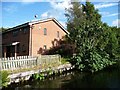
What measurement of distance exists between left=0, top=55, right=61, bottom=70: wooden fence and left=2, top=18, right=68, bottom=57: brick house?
6.88m

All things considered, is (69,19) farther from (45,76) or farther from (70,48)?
(45,76)

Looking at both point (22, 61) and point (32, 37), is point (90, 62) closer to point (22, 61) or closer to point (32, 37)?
point (22, 61)

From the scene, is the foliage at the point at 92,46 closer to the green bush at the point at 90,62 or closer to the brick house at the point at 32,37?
the green bush at the point at 90,62

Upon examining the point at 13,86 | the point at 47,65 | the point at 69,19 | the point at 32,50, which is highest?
the point at 69,19

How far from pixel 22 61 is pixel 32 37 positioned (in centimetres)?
1041

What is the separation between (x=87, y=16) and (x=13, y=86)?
2568 centimetres

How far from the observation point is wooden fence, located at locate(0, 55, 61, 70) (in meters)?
19.3

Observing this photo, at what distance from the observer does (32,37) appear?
31234 mm

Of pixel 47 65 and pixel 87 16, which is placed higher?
pixel 87 16

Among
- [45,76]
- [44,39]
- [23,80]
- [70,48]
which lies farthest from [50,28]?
[23,80]

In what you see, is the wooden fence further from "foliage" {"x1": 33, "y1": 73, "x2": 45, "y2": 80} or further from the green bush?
the green bush

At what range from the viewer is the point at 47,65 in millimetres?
23875

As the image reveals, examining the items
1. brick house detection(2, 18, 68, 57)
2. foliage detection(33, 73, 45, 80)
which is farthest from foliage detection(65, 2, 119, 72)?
foliage detection(33, 73, 45, 80)

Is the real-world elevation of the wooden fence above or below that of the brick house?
below
